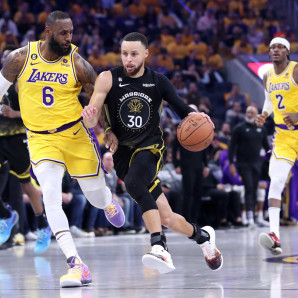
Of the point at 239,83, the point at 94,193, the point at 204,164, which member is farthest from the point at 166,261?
the point at 239,83

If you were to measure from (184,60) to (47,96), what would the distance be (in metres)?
13.7

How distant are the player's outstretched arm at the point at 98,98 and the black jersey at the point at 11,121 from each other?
11.3 feet

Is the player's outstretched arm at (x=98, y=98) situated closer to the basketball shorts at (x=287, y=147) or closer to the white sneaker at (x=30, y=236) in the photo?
the basketball shorts at (x=287, y=147)

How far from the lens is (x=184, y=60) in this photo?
19703 mm

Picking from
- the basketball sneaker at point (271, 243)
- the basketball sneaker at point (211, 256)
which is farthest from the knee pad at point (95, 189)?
the basketball sneaker at point (271, 243)

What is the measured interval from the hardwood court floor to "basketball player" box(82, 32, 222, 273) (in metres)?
0.58

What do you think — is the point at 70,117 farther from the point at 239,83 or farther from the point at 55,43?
the point at 239,83

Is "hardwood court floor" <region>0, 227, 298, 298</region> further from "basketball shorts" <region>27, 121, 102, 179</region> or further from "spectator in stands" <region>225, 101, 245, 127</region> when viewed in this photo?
"spectator in stands" <region>225, 101, 245, 127</region>

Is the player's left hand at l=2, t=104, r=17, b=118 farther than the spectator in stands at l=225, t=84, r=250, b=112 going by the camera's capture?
No

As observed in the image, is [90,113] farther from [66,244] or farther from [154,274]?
[154,274]

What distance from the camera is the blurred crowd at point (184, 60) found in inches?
534

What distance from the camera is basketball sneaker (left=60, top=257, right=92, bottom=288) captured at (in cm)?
554

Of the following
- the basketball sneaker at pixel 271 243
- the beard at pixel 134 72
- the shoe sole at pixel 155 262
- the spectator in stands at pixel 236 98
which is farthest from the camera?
the spectator in stands at pixel 236 98

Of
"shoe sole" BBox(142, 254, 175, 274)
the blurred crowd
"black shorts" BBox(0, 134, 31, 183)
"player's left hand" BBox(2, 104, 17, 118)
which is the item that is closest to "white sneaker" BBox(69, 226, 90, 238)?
the blurred crowd
